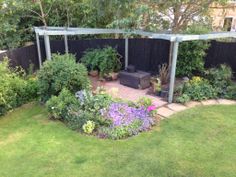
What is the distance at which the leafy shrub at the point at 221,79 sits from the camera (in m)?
6.09

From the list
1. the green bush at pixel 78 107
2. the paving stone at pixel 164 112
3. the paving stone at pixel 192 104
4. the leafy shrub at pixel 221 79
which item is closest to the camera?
the green bush at pixel 78 107

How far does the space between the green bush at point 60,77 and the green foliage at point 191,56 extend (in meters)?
2.96

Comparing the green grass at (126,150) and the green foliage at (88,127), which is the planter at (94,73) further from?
the green foliage at (88,127)

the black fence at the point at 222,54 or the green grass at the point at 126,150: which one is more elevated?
the black fence at the point at 222,54

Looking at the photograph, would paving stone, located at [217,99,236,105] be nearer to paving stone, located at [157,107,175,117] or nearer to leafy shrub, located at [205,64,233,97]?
leafy shrub, located at [205,64,233,97]

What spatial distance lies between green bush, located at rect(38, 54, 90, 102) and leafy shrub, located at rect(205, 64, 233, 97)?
342 centimetres

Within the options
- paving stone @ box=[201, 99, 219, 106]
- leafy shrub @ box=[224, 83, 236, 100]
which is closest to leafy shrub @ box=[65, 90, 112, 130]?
paving stone @ box=[201, 99, 219, 106]

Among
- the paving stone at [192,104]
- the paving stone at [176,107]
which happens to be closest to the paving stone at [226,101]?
the paving stone at [192,104]

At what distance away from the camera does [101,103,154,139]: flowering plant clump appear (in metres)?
4.37

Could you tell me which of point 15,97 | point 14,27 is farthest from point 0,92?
point 14,27

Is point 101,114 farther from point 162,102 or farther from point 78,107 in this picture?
point 162,102

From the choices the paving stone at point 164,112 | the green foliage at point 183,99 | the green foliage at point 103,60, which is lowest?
the paving stone at point 164,112

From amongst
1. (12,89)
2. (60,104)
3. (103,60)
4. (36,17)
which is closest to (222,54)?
(103,60)

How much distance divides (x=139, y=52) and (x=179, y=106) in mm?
2940
